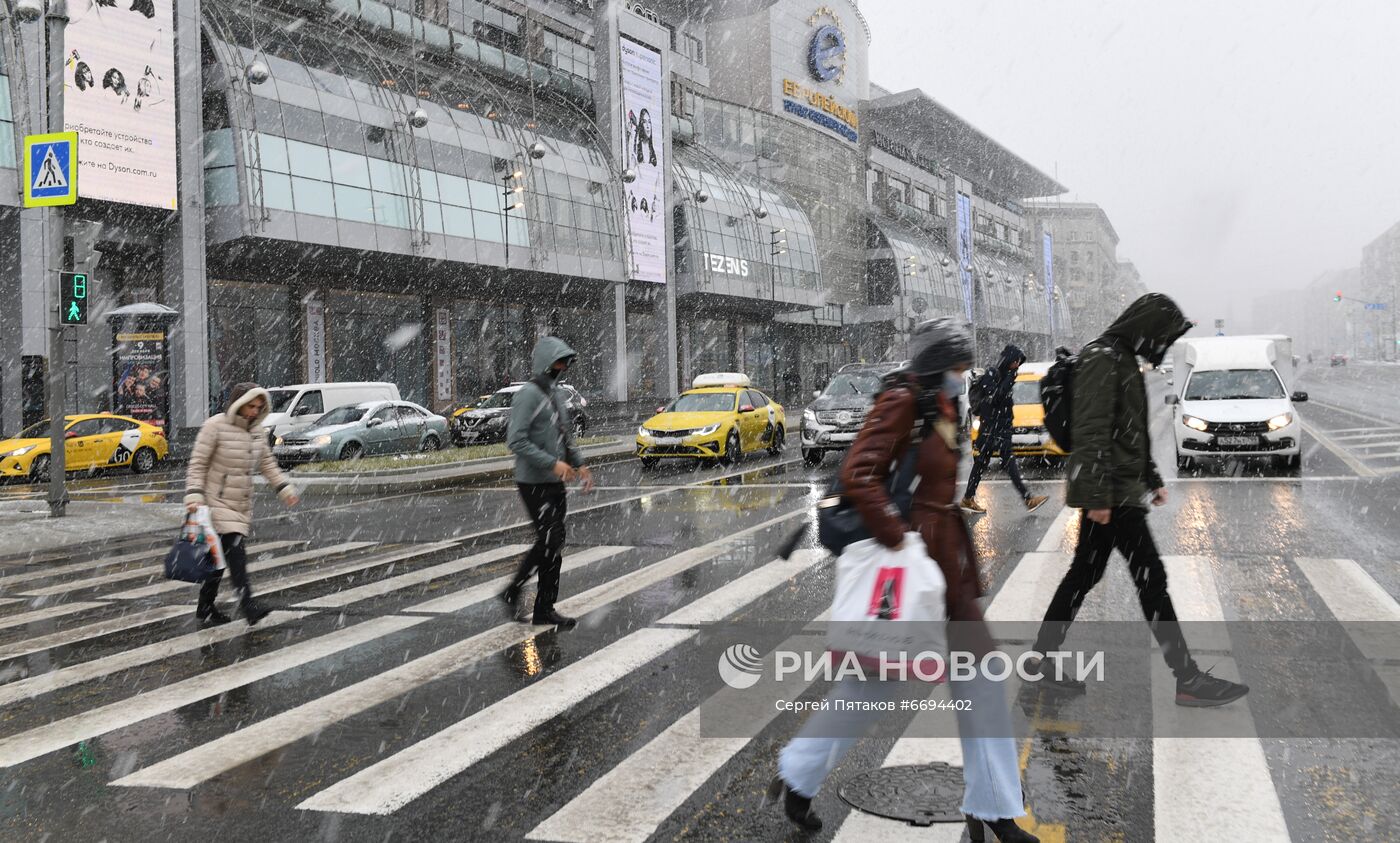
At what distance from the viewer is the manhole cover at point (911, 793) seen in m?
3.76

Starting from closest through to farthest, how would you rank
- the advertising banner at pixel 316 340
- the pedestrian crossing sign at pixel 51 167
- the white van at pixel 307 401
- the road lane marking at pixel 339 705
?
the road lane marking at pixel 339 705, the pedestrian crossing sign at pixel 51 167, the white van at pixel 307 401, the advertising banner at pixel 316 340

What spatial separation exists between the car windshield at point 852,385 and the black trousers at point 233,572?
47.0 feet

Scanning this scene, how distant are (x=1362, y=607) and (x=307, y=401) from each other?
78.9 ft

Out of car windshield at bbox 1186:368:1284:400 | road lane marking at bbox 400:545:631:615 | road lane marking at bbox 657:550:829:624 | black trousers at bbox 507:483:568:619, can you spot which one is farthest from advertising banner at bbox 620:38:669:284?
black trousers at bbox 507:483:568:619

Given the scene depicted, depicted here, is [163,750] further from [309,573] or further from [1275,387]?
[1275,387]

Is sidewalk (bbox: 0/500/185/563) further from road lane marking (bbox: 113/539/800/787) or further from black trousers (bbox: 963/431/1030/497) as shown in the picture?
black trousers (bbox: 963/431/1030/497)

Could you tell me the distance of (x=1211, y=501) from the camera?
41.6ft

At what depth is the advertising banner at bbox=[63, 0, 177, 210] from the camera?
2630 cm

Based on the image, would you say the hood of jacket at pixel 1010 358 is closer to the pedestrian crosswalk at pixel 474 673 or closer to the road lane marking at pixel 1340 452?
the pedestrian crosswalk at pixel 474 673

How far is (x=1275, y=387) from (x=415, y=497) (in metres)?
13.7

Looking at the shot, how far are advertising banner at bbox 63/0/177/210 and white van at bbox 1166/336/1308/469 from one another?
82.8 feet

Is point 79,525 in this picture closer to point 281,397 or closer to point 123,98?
point 281,397

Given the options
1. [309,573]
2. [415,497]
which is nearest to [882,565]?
[309,573]

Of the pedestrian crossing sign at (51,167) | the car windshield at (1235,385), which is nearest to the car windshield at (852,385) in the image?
the car windshield at (1235,385)
